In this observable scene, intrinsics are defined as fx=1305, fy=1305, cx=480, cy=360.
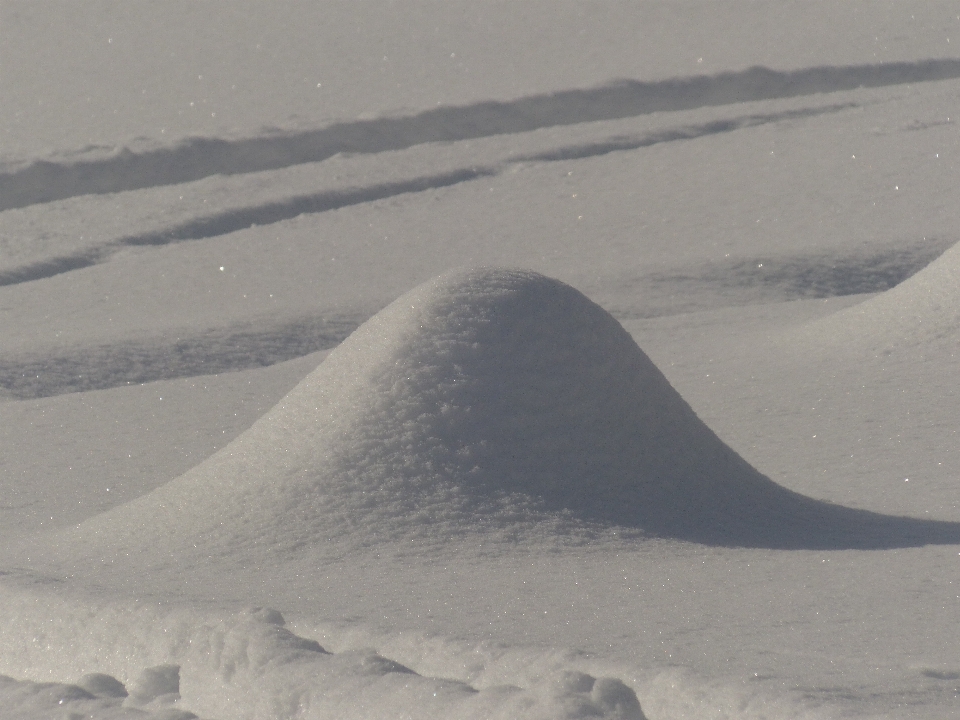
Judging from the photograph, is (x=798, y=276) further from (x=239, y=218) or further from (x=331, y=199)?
(x=239, y=218)

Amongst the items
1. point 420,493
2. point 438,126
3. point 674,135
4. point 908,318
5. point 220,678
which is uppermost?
point 438,126

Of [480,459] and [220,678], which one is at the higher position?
[480,459]

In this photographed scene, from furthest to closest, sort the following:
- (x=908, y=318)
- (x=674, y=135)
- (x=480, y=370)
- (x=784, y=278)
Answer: (x=674, y=135) < (x=784, y=278) < (x=908, y=318) < (x=480, y=370)

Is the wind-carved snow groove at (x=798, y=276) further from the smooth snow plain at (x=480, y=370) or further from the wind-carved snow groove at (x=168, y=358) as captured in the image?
the wind-carved snow groove at (x=168, y=358)

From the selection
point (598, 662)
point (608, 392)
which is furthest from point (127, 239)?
point (598, 662)

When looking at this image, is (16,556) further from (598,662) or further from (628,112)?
(628,112)

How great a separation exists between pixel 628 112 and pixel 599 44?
0.98m

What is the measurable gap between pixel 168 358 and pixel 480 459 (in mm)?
1965

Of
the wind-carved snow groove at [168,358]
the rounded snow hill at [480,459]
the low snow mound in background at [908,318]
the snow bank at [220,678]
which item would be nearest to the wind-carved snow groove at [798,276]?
the low snow mound in background at [908,318]

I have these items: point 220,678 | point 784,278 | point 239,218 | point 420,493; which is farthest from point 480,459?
point 239,218

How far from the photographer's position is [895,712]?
140cm

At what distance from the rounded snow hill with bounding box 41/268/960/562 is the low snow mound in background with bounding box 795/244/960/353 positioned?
1.05m

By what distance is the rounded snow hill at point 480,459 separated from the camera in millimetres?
2123

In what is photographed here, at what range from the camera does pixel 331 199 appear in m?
5.50
